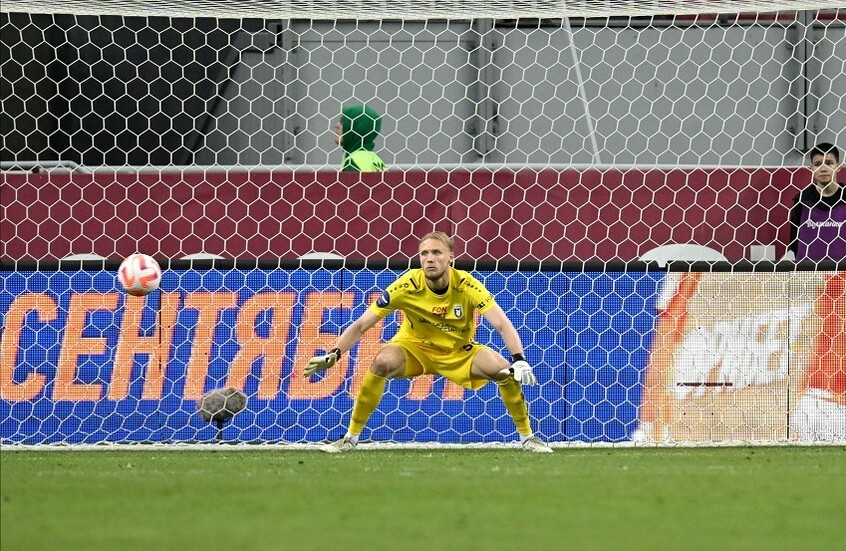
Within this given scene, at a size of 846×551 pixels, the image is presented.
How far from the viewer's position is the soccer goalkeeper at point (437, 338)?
28.3 ft

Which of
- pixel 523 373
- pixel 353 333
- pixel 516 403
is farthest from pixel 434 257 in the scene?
pixel 516 403

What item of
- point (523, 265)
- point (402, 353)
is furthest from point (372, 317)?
point (523, 265)

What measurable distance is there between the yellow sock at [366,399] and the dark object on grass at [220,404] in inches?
34.1

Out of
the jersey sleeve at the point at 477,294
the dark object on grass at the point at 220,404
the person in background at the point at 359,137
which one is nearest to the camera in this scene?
the jersey sleeve at the point at 477,294

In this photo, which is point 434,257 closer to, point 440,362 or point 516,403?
point 440,362

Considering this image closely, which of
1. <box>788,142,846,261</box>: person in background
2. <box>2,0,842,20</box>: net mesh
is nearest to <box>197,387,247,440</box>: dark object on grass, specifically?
<box>2,0,842,20</box>: net mesh

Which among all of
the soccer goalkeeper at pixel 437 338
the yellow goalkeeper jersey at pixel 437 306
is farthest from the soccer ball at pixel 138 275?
the yellow goalkeeper jersey at pixel 437 306

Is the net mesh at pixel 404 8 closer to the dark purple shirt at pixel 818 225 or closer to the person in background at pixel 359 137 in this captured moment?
the person in background at pixel 359 137

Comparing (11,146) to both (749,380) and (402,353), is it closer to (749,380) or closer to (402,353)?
(402,353)

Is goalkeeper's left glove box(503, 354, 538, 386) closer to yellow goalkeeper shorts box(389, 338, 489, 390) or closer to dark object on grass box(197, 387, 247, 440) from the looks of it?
yellow goalkeeper shorts box(389, 338, 489, 390)

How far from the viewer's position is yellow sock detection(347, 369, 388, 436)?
8.72 metres

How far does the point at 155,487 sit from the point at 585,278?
4226mm

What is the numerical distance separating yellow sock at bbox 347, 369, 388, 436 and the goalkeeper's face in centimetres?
75

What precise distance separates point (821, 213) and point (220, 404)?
4.34 metres
